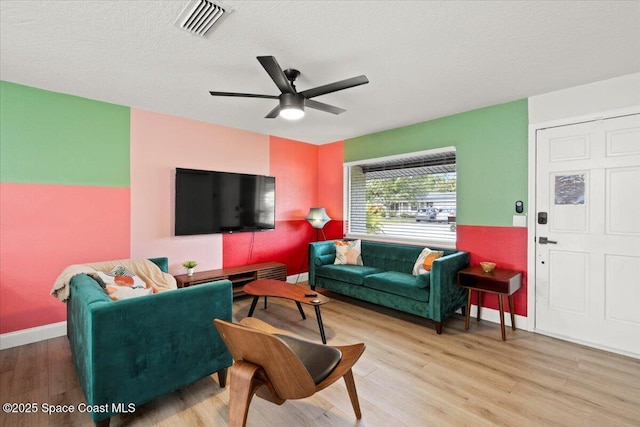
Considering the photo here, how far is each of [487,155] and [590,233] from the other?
4.18 ft

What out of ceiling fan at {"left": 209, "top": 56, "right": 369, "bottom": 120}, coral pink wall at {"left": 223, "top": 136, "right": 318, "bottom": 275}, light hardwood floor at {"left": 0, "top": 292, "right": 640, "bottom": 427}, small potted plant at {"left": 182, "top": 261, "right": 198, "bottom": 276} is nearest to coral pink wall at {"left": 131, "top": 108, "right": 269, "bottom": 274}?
small potted plant at {"left": 182, "top": 261, "right": 198, "bottom": 276}

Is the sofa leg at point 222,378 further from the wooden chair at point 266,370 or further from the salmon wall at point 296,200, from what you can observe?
the salmon wall at point 296,200

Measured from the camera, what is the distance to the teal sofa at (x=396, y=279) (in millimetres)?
3155

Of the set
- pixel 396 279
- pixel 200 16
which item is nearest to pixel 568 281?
pixel 396 279

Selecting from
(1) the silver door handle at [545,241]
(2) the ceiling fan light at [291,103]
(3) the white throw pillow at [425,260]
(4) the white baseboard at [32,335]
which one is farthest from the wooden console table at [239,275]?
(1) the silver door handle at [545,241]

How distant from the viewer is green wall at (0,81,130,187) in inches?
113

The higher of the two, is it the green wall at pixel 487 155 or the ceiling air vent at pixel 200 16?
the ceiling air vent at pixel 200 16

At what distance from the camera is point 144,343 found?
1.81m

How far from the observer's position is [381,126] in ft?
14.5

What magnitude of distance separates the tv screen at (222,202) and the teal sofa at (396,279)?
1.01m

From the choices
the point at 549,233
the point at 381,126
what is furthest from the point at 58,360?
the point at 549,233

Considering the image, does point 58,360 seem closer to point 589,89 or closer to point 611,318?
point 611,318

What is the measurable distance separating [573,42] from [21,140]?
4.85 meters

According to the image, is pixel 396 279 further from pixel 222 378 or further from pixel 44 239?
pixel 44 239
